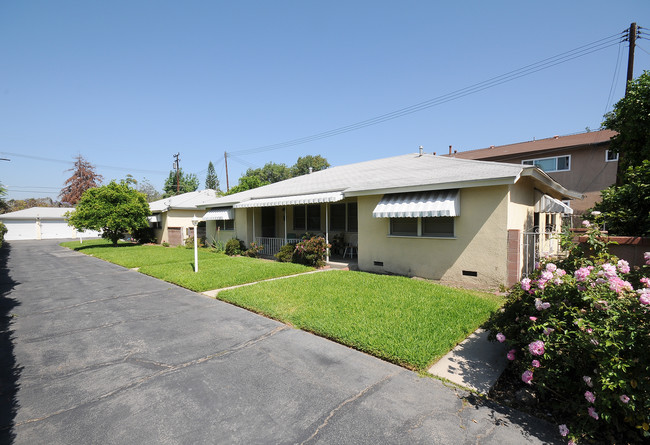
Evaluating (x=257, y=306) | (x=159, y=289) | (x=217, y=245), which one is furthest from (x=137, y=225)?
(x=257, y=306)

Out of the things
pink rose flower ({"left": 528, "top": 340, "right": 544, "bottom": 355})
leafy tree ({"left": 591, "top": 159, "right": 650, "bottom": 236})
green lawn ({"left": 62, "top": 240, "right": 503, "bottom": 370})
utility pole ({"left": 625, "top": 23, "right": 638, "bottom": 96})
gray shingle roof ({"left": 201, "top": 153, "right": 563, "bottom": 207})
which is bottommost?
green lawn ({"left": 62, "top": 240, "right": 503, "bottom": 370})

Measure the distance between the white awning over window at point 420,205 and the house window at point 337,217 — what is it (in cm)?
463

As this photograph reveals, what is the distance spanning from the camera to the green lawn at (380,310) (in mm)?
4562

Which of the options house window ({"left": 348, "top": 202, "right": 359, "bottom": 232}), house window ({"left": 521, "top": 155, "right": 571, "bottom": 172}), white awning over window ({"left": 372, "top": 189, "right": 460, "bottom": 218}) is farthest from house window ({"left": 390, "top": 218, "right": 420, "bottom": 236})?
house window ({"left": 521, "top": 155, "right": 571, "bottom": 172})

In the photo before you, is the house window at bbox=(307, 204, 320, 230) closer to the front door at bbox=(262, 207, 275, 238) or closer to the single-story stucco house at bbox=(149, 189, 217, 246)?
the front door at bbox=(262, 207, 275, 238)

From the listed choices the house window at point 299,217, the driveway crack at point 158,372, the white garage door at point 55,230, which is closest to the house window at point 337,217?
the house window at point 299,217

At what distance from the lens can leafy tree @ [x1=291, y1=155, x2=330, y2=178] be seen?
170ft

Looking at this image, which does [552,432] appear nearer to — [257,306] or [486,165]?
[257,306]

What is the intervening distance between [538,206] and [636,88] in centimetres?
428

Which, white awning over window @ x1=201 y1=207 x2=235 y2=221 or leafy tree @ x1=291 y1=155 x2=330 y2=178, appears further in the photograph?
leafy tree @ x1=291 y1=155 x2=330 y2=178

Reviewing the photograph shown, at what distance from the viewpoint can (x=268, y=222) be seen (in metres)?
17.6

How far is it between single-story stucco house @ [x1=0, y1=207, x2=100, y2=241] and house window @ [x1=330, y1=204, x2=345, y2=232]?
118ft

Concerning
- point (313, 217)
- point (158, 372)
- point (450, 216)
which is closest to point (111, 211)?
point (313, 217)

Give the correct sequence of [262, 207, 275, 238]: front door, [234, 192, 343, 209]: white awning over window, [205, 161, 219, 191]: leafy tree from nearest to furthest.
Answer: [234, 192, 343, 209]: white awning over window
[262, 207, 275, 238]: front door
[205, 161, 219, 191]: leafy tree
